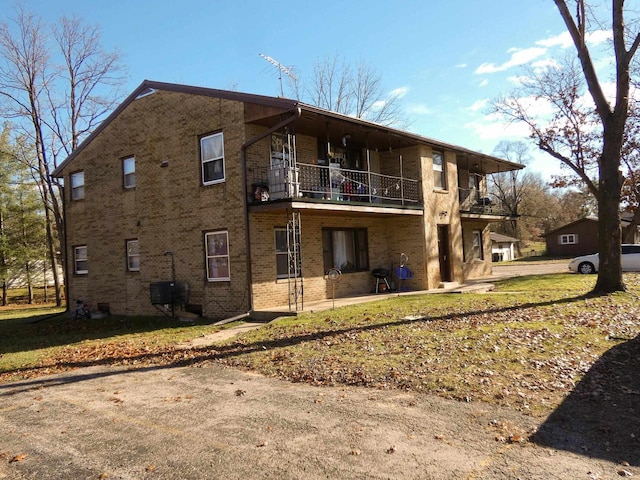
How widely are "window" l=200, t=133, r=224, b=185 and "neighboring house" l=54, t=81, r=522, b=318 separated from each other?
51mm

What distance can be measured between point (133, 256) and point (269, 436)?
14495 mm

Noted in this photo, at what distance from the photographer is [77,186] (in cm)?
2044

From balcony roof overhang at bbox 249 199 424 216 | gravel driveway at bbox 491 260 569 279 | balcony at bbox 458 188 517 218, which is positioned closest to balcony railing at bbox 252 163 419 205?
balcony roof overhang at bbox 249 199 424 216

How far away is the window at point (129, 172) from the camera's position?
1802 centimetres

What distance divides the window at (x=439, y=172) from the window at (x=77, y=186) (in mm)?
14758

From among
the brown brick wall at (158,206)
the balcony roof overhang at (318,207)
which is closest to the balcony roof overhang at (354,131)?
the brown brick wall at (158,206)

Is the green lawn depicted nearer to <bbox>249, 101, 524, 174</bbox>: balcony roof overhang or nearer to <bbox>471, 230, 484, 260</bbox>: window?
<bbox>249, 101, 524, 174</bbox>: balcony roof overhang

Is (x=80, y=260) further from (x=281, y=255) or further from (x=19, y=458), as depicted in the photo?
(x=19, y=458)

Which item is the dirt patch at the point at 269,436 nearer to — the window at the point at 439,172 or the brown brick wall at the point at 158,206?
the brown brick wall at the point at 158,206

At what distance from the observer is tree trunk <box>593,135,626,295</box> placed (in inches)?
549

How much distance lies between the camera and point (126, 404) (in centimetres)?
664

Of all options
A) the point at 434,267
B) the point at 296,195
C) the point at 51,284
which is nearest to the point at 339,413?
the point at 296,195

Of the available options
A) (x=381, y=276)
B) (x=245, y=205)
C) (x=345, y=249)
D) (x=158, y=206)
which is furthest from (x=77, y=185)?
(x=381, y=276)

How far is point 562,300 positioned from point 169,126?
13498 mm
